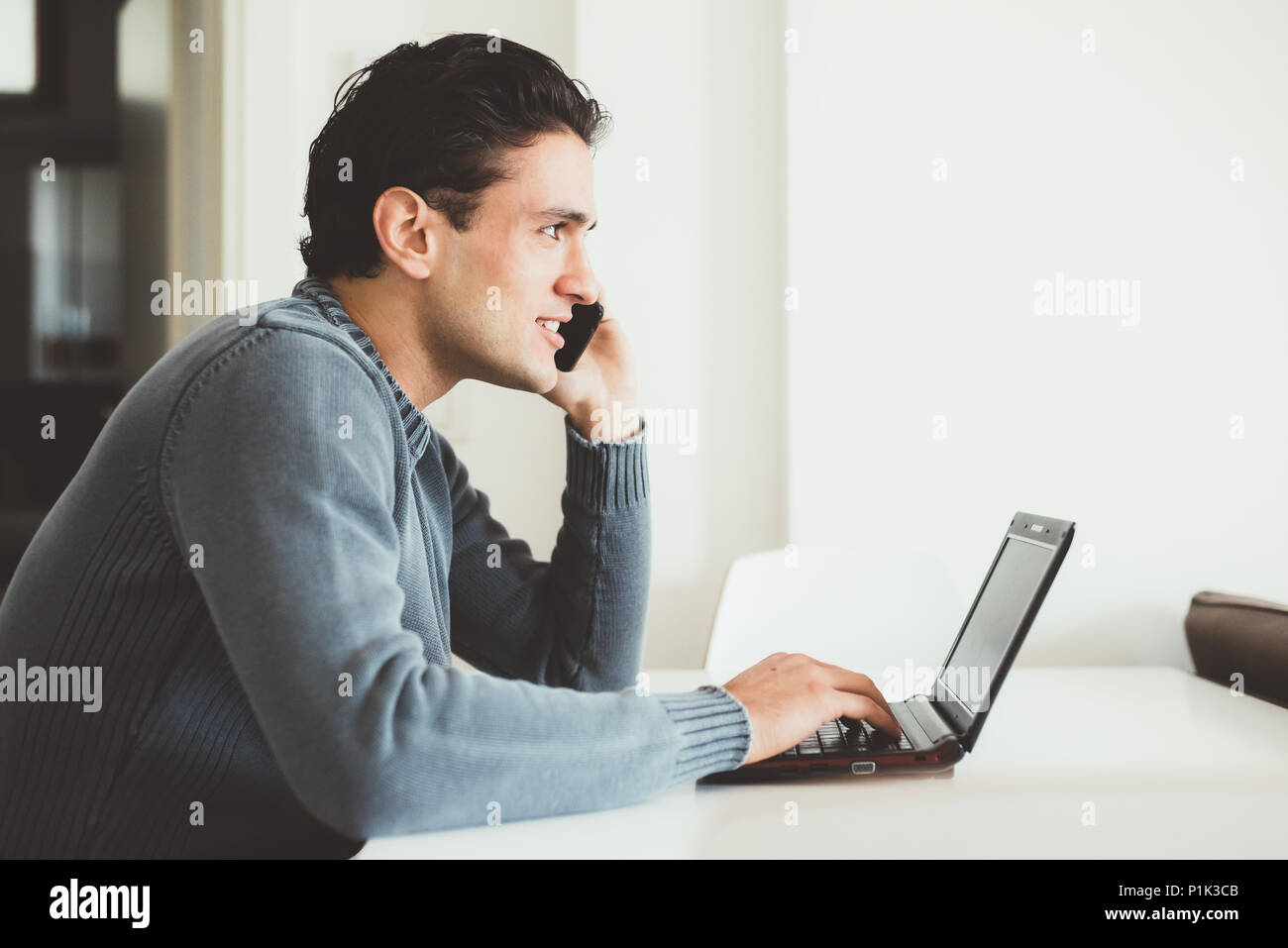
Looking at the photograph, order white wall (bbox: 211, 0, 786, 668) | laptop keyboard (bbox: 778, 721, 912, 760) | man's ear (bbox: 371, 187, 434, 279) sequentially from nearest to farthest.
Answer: laptop keyboard (bbox: 778, 721, 912, 760), man's ear (bbox: 371, 187, 434, 279), white wall (bbox: 211, 0, 786, 668)

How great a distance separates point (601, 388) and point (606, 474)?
0.13 metres

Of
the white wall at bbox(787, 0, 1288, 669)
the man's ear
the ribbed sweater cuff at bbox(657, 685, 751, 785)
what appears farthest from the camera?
the white wall at bbox(787, 0, 1288, 669)

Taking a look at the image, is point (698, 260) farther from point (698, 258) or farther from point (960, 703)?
point (960, 703)

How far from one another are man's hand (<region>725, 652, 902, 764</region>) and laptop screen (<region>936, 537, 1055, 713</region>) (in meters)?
0.09

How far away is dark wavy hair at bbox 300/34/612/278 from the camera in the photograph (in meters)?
1.02

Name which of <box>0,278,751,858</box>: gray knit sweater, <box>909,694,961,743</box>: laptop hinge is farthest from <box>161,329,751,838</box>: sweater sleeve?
<box>909,694,961,743</box>: laptop hinge

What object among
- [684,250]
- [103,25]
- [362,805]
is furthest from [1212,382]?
[103,25]

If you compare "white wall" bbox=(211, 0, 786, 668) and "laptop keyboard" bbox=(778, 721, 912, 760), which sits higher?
"white wall" bbox=(211, 0, 786, 668)

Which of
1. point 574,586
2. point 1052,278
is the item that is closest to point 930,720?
→ point 574,586

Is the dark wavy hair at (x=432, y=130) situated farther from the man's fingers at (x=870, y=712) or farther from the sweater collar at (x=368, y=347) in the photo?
the man's fingers at (x=870, y=712)

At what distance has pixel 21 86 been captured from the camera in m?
2.50

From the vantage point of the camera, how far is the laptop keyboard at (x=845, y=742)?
0.86 m

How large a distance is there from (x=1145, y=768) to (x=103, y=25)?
9.22 feet

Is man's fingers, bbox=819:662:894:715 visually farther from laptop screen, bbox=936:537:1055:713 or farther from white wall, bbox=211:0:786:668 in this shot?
white wall, bbox=211:0:786:668
